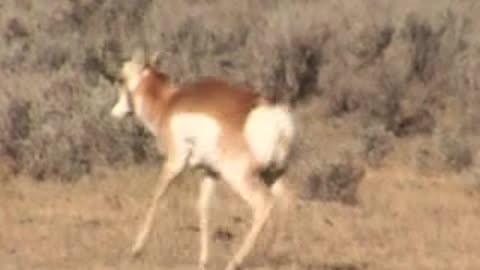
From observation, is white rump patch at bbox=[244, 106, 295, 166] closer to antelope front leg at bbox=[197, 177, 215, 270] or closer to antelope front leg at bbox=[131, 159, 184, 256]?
antelope front leg at bbox=[131, 159, 184, 256]

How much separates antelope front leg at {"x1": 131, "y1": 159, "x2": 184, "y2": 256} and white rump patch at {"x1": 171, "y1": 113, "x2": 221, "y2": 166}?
10cm

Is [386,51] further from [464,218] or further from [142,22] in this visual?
[464,218]

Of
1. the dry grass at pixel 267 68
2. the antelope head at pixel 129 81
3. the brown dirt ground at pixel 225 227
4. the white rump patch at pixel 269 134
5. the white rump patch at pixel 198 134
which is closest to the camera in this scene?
the white rump patch at pixel 269 134

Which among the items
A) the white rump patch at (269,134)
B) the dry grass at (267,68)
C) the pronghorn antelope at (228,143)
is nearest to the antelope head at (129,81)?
the pronghorn antelope at (228,143)

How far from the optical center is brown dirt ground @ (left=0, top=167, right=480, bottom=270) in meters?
10.8

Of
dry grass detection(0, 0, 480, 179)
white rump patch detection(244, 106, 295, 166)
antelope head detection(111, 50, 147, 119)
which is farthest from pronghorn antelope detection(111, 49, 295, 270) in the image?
dry grass detection(0, 0, 480, 179)

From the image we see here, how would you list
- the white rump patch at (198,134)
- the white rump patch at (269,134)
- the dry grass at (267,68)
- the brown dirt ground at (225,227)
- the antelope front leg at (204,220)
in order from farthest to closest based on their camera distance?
the dry grass at (267,68)
the brown dirt ground at (225,227)
the antelope front leg at (204,220)
the white rump patch at (198,134)
the white rump patch at (269,134)

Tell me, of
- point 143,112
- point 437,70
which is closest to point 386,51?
point 437,70

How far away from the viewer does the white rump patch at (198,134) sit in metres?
10.1

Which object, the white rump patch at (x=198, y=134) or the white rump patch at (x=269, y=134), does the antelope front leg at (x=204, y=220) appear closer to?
the white rump patch at (x=198, y=134)

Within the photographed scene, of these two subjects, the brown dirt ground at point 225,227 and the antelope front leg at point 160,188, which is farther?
the brown dirt ground at point 225,227

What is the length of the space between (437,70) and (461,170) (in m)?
5.32

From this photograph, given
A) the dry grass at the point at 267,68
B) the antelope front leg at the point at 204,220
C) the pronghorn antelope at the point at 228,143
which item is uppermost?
the pronghorn antelope at the point at 228,143

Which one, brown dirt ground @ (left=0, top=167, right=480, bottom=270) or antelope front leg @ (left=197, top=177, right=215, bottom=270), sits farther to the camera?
brown dirt ground @ (left=0, top=167, right=480, bottom=270)
